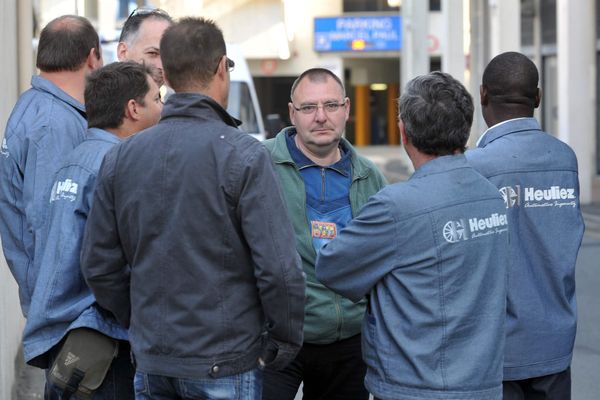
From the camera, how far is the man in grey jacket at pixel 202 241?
3551 mm

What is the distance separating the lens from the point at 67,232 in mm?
4082

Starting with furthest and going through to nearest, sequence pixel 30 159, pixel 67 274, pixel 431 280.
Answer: pixel 30 159 < pixel 67 274 < pixel 431 280

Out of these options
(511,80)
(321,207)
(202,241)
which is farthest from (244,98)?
(202,241)

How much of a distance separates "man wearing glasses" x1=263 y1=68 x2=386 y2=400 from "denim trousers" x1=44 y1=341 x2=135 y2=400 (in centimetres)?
58

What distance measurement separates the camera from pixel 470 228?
12.5 feet

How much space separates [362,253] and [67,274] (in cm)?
104

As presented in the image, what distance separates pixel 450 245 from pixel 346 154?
1186 mm

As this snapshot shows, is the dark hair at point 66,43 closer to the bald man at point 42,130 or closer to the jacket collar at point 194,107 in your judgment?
the bald man at point 42,130

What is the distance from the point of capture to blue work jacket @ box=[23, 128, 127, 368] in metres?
4.09

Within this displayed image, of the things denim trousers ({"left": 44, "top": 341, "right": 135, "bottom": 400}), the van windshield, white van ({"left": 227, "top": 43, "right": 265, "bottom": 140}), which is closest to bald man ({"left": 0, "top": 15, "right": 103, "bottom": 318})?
denim trousers ({"left": 44, "top": 341, "right": 135, "bottom": 400})

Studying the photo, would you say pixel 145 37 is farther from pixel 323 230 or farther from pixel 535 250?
pixel 535 250

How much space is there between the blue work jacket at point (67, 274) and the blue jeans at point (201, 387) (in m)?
0.43

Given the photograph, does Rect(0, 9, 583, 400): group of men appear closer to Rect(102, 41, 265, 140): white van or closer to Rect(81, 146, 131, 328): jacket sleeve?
Rect(81, 146, 131, 328): jacket sleeve

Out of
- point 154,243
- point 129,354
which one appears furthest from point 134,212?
point 129,354
